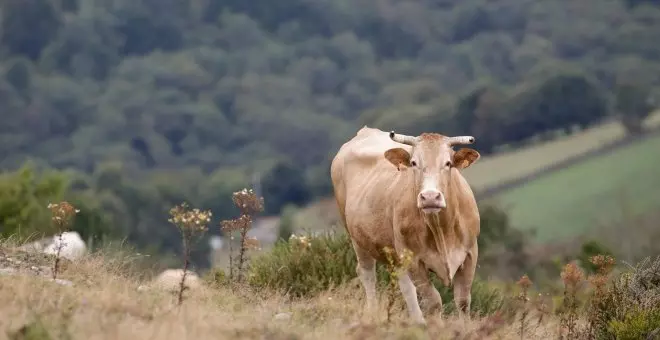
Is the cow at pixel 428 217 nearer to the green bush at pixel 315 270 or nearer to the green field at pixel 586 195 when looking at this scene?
the green bush at pixel 315 270

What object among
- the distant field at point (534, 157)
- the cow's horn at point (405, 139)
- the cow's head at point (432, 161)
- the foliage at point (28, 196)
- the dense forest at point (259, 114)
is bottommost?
the cow's head at point (432, 161)

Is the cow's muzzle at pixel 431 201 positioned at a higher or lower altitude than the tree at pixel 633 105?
lower

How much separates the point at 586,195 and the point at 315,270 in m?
76.5

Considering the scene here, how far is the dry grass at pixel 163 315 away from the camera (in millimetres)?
9383

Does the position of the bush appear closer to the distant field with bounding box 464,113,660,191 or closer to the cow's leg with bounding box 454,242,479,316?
the cow's leg with bounding box 454,242,479,316

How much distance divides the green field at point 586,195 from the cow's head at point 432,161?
218 feet

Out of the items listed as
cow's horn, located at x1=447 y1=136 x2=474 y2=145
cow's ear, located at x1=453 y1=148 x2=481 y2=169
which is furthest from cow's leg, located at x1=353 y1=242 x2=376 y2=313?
cow's horn, located at x1=447 y1=136 x2=474 y2=145

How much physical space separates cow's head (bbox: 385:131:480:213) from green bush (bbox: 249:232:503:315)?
2.96 m

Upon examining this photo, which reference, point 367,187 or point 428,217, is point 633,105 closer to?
point 367,187

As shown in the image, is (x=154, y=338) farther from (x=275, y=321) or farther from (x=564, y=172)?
(x=564, y=172)

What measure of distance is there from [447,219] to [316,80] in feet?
612

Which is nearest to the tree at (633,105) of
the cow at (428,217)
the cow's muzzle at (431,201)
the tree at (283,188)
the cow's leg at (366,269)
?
the tree at (283,188)

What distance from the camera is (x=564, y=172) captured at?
309 feet

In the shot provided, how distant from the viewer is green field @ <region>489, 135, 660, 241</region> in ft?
279
